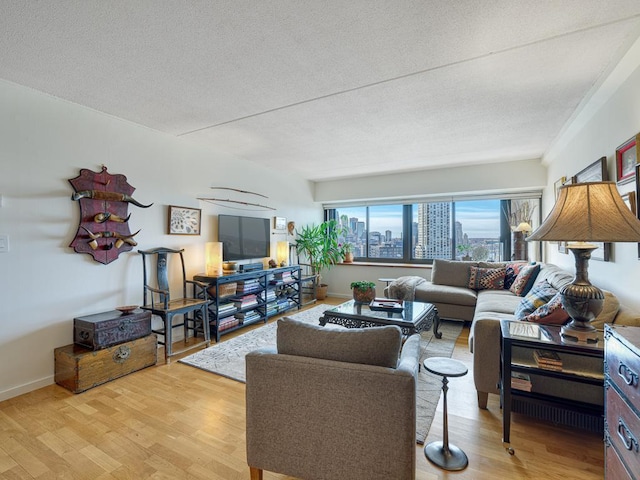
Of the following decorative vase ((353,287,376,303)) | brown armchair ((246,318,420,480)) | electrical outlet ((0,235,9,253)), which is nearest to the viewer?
brown armchair ((246,318,420,480))

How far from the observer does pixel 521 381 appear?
1.85m

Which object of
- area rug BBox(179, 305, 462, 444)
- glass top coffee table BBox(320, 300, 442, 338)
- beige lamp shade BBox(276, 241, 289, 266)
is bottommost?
area rug BBox(179, 305, 462, 444)

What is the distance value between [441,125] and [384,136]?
62 cm

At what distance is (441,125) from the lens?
321cm

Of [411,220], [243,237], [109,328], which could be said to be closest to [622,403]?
[109,328]

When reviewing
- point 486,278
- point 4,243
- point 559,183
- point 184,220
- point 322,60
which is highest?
point 322,60

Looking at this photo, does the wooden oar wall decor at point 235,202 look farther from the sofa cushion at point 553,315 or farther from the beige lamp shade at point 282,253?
the sofa cushion at point 553,315

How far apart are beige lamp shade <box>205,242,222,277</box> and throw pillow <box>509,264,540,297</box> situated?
3643 mm

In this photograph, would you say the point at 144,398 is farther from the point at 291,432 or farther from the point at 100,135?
the point at 100,135

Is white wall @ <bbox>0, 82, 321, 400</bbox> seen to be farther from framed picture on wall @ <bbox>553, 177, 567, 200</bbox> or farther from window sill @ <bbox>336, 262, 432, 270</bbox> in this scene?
framed picture on wall @ <bbox>553, 177, 567, 200</bbox>

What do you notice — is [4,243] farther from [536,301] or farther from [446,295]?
[446,295]

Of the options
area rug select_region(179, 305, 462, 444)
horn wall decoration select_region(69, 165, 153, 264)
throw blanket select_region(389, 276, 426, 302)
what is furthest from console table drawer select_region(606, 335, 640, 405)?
horn wall decoration select_region(69, 165, 153, 264)

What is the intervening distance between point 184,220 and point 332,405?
120 inches

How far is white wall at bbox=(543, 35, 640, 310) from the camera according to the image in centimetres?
193
